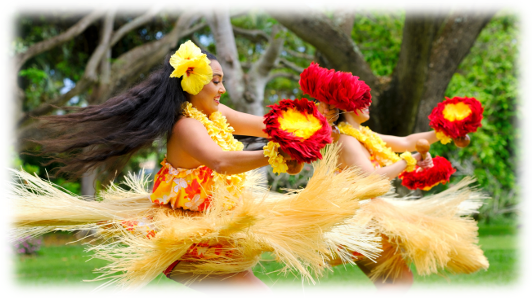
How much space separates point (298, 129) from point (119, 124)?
93 cm

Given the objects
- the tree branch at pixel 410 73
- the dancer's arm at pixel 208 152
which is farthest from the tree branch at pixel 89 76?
the dancer's arm at pixel 208 152

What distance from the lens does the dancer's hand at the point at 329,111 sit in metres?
3.05

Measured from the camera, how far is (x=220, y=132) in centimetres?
253

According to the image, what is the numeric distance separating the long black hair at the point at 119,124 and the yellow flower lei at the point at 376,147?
1.06 meters

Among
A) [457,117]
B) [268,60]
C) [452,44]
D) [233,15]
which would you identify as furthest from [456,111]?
[233,15]

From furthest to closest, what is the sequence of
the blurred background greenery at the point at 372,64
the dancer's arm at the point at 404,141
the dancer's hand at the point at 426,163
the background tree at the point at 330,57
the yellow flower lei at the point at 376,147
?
the blurred background greenery at the point at 372,64
the background tree at the point at 330,57
the dancer's arm at the point at 404,141
the dancer's hand at the point at 426,163
the yellow flower lei at the point at 376,147

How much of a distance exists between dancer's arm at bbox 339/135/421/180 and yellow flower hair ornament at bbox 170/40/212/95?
1.03m

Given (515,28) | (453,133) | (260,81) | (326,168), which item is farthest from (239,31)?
(326,168)

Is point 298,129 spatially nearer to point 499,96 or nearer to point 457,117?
point 457,117

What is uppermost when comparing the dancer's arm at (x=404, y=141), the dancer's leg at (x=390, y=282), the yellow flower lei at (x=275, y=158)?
the yellow flower lei at (x=275, y=158)

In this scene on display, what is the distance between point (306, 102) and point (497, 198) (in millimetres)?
10777

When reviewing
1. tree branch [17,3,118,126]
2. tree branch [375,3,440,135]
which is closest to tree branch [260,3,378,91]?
tree branch [375,3,440,135]

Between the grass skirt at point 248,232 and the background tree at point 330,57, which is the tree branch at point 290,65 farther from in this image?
the grass skirt at point 248,232

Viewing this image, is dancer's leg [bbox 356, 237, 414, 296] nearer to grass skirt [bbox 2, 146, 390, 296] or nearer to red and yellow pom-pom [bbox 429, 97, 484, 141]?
grass skirt [bbox 2, 146, 390, 296]
